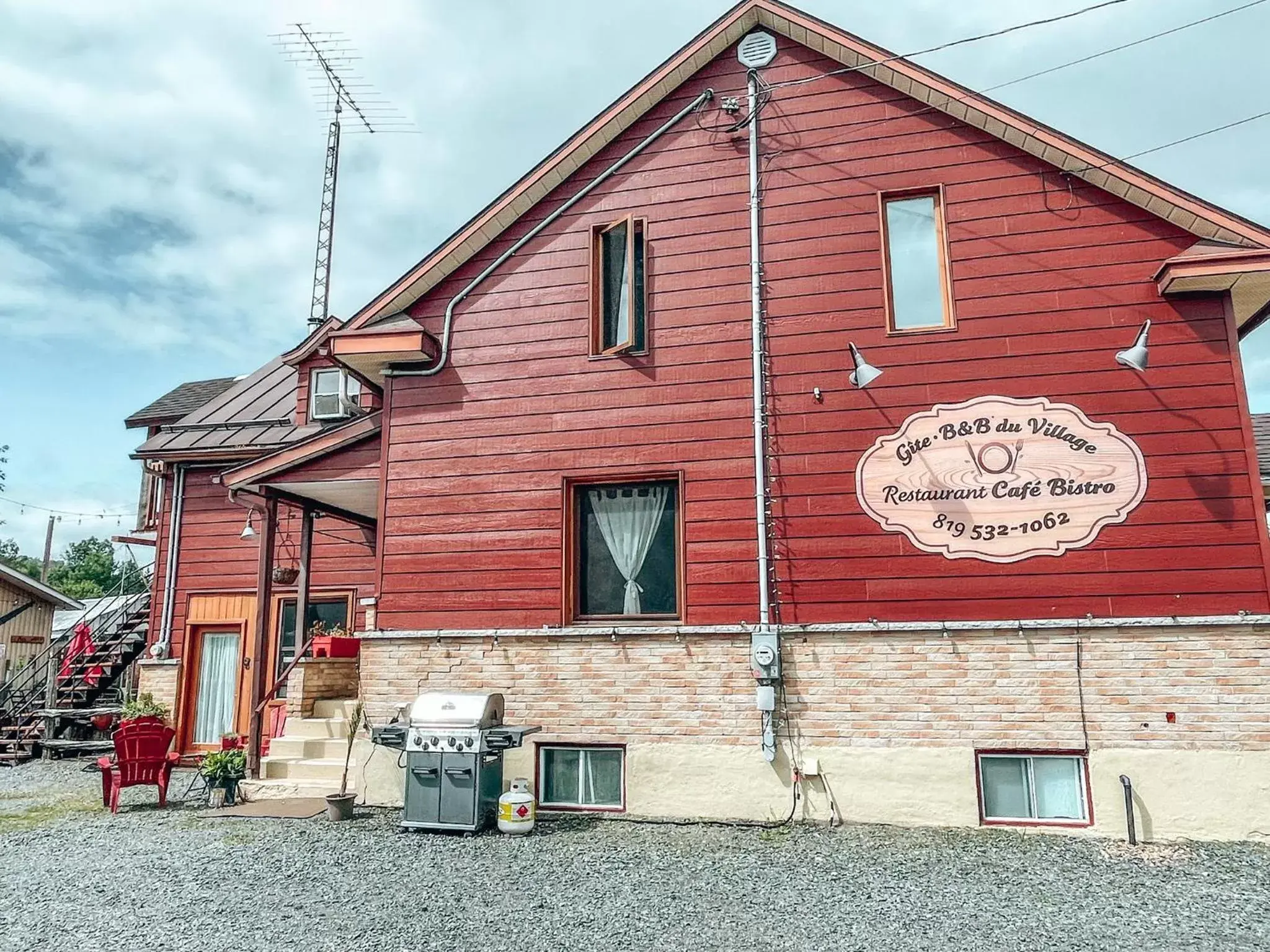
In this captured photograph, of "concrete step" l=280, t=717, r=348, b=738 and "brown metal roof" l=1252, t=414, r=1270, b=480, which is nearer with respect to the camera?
"concrete step" l=280, t=717, r=348, b=738

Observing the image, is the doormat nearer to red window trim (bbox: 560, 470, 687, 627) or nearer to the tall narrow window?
red window trim (bbox: 560, 470, 687, 627)

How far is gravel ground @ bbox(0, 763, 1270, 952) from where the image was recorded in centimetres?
504

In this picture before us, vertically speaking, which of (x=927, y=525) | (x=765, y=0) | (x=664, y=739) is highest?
(x=765, y=0)

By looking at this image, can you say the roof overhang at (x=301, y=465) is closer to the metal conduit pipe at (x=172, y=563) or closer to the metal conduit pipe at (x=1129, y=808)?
the metal conduit pipe at (x=172, y=563)

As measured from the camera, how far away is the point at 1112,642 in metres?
7.25

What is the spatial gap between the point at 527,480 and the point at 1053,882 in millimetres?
5494

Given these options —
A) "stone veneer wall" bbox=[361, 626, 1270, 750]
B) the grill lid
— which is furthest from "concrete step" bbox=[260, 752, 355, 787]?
the grill lid

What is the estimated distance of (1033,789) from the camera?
24.0 ft

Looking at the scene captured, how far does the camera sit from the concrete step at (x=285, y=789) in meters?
9.05

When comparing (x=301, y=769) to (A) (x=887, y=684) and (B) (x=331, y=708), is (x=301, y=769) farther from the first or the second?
(A) (x=887, y=684)

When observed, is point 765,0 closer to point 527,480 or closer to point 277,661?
point 527,480

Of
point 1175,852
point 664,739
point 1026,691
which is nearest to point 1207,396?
point 1026,691

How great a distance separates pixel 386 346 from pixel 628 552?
3279 millimetres

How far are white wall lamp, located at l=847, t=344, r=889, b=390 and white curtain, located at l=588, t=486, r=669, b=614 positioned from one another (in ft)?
6.70
